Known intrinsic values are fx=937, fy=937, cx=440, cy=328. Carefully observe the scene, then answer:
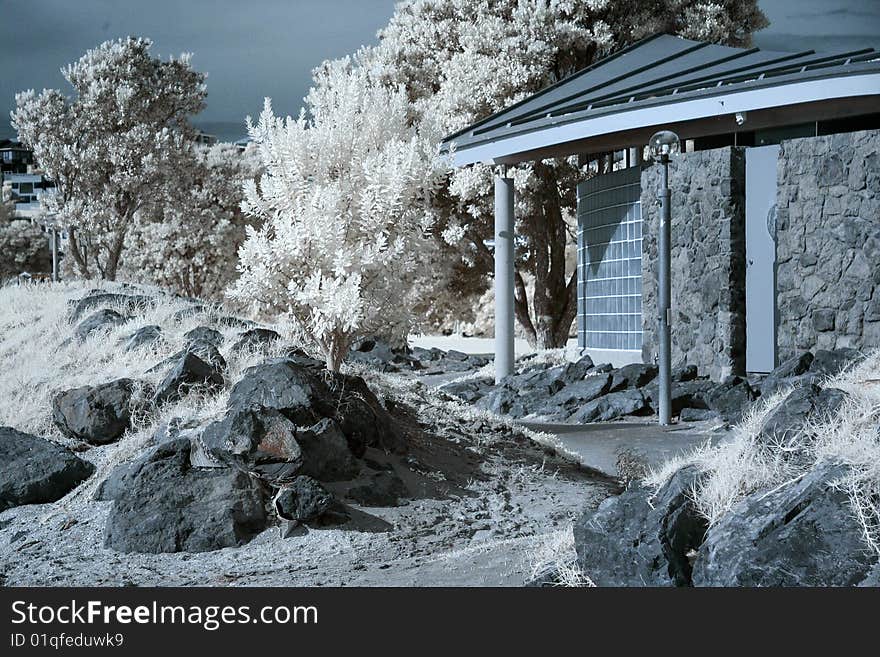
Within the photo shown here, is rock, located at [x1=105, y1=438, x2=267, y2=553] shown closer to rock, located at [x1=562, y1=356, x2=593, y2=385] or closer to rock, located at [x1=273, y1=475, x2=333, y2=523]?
rock, located at [x1=273, y1=475, x2=333, y2=523]

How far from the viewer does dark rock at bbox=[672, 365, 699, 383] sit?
13180mm

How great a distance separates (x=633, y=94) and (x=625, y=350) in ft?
13.4

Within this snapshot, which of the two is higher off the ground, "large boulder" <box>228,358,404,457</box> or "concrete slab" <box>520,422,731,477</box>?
"large boulder" <box>228,358,404,457</box>

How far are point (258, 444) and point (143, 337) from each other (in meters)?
3.28

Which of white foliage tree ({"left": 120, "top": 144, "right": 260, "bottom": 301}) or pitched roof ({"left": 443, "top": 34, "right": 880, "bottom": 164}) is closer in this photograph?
pitched roof ({"left": 443, "top": 34, "right": 880, "bottom": 164})

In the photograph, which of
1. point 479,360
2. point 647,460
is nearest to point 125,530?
point 647,460

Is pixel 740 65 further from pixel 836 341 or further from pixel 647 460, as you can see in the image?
pixel 647 460

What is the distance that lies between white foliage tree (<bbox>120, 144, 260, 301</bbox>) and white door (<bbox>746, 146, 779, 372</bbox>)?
62.3ft

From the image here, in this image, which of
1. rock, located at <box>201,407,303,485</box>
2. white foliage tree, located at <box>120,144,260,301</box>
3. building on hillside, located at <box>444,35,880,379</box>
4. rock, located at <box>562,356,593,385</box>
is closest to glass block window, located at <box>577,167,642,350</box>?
building on hillside, located at <box>444,35,880,379</box>

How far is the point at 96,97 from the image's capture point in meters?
22.0

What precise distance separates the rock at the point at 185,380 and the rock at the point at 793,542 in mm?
5135

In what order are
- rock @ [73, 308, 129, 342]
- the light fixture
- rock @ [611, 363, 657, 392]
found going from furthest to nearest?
rock @ [611, 363, 657, 392]
the light fixture
rock @ [73, 308, 129, 342]

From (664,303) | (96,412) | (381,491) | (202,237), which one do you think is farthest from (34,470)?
(202,237)

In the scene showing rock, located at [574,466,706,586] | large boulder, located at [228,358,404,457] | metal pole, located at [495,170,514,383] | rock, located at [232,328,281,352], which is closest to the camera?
rock, located at [574,466,706,586]
